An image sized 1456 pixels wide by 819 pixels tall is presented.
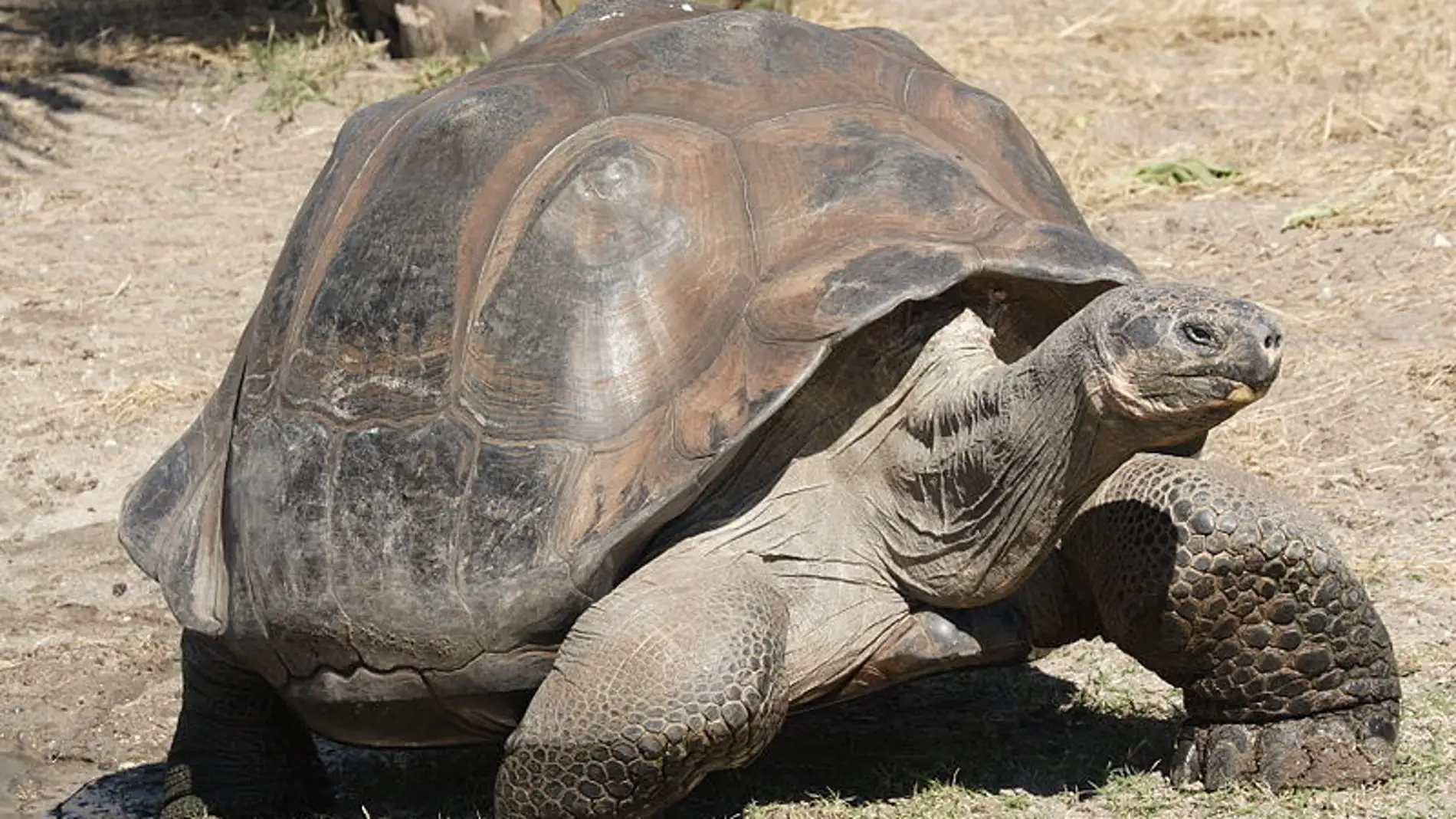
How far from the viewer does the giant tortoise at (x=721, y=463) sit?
12.2 feet

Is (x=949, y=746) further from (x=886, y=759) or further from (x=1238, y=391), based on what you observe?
(x=1238, y=391)

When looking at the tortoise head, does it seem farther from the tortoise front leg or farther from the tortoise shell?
the tortoise front leg

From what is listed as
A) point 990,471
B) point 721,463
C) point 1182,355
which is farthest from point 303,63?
point 1182,355

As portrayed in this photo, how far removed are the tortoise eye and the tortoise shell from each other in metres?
0.57

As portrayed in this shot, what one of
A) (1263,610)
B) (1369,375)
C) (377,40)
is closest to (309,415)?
(1263,610)

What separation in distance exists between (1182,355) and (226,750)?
7.60 feet

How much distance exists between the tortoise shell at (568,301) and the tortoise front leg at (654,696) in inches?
4.6

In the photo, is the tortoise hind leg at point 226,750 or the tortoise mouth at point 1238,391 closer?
the tortoise mouth at point 1238,391

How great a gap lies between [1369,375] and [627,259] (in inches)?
119

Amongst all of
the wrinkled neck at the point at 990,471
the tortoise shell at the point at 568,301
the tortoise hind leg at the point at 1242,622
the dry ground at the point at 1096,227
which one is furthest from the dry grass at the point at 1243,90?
the wrinkled neck at the point at 990,471

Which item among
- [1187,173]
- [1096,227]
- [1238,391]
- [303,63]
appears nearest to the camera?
[1238,391]

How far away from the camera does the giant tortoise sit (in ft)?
12.2

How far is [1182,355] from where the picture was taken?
3.28 meters

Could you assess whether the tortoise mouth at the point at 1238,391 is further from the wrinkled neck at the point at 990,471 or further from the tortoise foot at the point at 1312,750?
the tortoise foot at the point at 1312,750
